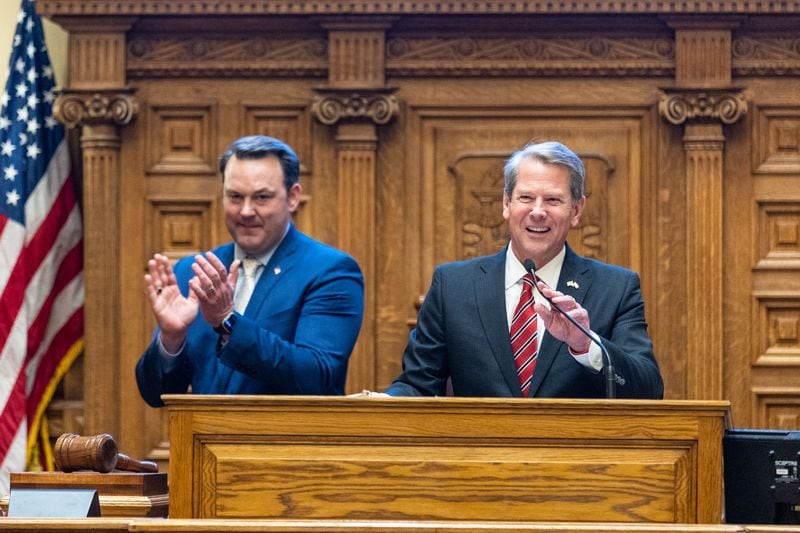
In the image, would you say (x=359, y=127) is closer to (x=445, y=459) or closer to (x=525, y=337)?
(x=525, y=337)

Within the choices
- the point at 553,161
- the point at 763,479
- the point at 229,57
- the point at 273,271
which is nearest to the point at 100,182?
the point at 229,57

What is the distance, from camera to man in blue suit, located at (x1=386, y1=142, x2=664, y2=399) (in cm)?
383

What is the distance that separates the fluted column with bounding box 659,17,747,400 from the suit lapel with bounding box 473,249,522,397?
2.35 metres

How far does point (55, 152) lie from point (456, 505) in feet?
13.0

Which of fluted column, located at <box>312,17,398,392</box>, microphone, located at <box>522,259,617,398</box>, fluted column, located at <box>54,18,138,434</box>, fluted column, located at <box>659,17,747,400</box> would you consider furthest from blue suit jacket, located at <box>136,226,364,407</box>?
fluted column, located at <box>659,17,747,400</box>

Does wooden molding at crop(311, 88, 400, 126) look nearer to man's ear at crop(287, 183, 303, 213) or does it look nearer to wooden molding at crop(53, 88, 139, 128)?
wooden molding at crop(53, 88, 139, 128)

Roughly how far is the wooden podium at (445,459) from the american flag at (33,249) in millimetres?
3379

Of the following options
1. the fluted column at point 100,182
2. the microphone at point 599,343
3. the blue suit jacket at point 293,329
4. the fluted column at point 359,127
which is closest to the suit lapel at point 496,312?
the microphone at point 599,343

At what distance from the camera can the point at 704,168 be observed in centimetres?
625

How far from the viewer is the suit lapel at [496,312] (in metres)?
3.87

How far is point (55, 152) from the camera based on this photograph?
6.52 meters

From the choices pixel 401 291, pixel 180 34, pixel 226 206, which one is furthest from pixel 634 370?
pixel 180 34

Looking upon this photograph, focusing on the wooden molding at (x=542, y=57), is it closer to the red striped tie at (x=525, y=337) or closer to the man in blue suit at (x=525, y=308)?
the man in blue suit at (x=525, y=308)

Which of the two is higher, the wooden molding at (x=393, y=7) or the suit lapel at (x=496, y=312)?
the wooden molding at (x=393, y=7)
